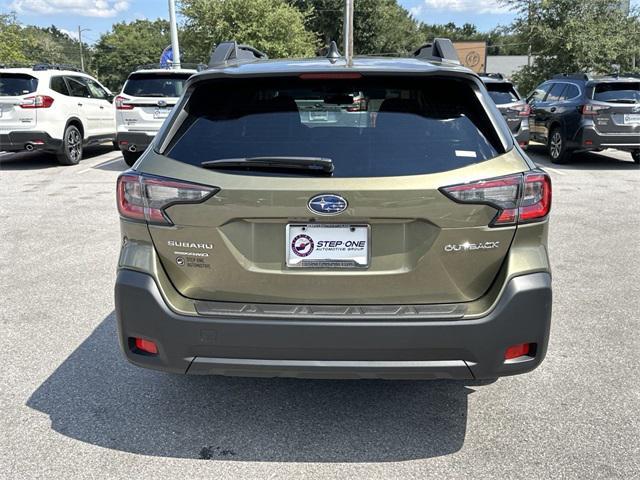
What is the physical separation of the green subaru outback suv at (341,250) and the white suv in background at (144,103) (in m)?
9.39

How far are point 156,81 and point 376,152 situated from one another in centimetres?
1020

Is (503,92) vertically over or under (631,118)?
over

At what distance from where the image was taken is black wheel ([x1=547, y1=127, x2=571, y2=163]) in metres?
12.6

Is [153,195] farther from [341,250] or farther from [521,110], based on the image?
[521,110]

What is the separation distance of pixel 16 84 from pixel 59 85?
0.83m

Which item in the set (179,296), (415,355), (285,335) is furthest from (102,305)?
(415,355)

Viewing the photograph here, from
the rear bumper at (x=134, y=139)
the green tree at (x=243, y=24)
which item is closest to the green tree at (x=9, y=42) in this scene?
the green tree at (x=243, y=24)

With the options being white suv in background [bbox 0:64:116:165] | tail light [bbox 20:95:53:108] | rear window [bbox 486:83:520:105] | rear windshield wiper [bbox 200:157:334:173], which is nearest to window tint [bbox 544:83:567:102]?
rear window [bbox 486:83:520:105]

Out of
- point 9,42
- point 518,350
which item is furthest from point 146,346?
point 9,42

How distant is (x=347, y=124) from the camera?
2695 millimetres

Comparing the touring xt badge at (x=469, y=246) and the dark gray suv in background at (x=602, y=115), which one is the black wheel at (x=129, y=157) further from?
the touring xt badge at (x=469, y=246)

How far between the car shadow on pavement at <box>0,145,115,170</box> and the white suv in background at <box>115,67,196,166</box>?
1922 millimetres

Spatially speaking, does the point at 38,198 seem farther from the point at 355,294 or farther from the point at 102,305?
the point at 355,294

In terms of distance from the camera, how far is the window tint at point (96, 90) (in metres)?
13.5
